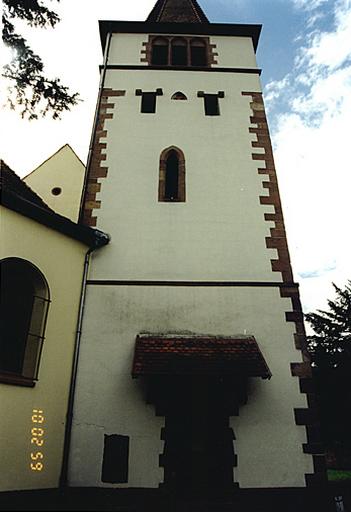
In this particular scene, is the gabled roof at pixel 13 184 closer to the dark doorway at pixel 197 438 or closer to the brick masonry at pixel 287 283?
the dark doorway at pixel 197 438

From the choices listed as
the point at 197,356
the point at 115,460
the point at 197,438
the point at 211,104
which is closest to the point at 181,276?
the point at 197,356

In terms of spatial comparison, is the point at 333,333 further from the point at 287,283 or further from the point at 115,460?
the point at 115,460

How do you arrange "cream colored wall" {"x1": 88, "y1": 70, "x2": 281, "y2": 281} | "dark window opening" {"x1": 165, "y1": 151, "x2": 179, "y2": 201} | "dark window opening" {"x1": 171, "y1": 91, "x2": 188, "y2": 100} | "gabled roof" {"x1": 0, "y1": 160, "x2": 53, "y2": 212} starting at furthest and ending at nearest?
"dark window opening" {"x1": 171, "y1": 91, "x2": 188, "y2": 100}
"dark window opening" {"x1": 165, "y1": 151, "x2": 179, "y2": 201}
"cream colored wall" {"x1": 88, "y1": 70, "x2": 281, "y2": 281}
"gabled roof" {"x1": 0, "y1": 160, "x2": 53, "y2": 212}

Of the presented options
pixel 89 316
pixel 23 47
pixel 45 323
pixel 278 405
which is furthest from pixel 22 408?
pixel 23 47

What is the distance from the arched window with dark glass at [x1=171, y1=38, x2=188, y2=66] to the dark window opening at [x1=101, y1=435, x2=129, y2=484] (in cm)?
1126

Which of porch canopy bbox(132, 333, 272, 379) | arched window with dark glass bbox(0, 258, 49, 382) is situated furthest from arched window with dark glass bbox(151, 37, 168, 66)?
porch canopy bbox(132, 333, 272, 379)

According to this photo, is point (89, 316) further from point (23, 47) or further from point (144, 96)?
point (144, 96)

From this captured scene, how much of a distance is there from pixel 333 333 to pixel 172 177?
774 inches

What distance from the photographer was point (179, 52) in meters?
13.8

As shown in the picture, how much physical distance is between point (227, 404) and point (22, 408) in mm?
3334

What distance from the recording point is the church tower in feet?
21.7

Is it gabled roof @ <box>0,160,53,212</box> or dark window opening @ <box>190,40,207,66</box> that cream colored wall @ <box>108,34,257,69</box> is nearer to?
dark window opening @ <box>190,40,207,66</box>

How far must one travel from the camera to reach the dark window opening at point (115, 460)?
21.2 ft

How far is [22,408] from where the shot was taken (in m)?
6.08
